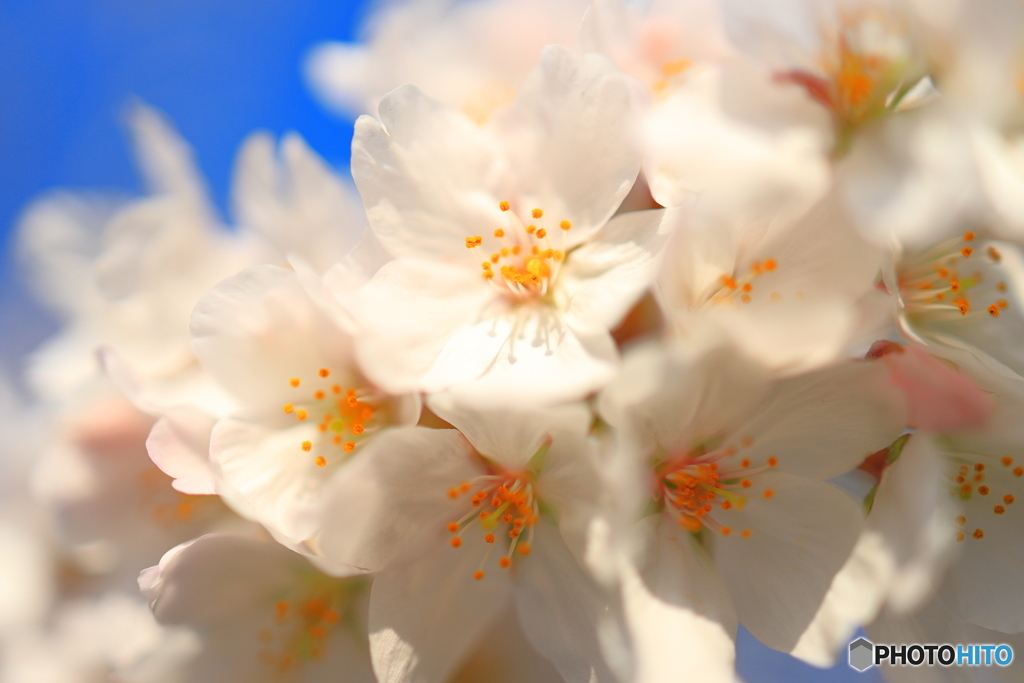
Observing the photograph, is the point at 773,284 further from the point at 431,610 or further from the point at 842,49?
the point at 431,610

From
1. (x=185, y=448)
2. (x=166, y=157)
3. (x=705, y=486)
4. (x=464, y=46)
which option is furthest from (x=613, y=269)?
(x=166, y=157)

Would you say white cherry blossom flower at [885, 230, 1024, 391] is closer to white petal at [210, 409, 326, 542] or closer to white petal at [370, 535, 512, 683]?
white petal at [370, 535, 512, 683]

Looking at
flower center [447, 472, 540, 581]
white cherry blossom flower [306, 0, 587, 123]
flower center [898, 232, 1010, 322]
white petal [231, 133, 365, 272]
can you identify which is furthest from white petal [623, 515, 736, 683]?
white cherry blossom flower [306, 0, 587, 123]

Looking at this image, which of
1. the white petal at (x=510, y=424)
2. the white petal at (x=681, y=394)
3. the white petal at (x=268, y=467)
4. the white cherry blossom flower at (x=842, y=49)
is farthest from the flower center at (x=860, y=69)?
the white petal at (x=268, y=467)

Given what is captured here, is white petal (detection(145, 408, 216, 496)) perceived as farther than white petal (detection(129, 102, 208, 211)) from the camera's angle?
No

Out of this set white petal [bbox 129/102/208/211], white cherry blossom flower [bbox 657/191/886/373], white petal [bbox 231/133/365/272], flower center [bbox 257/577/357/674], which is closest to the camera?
white cherry blossom flower [bbox 657/191/886/373]

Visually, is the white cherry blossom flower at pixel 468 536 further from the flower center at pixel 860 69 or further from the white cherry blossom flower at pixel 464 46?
Answer: the white cherry blossom flower at pixel 464 46
